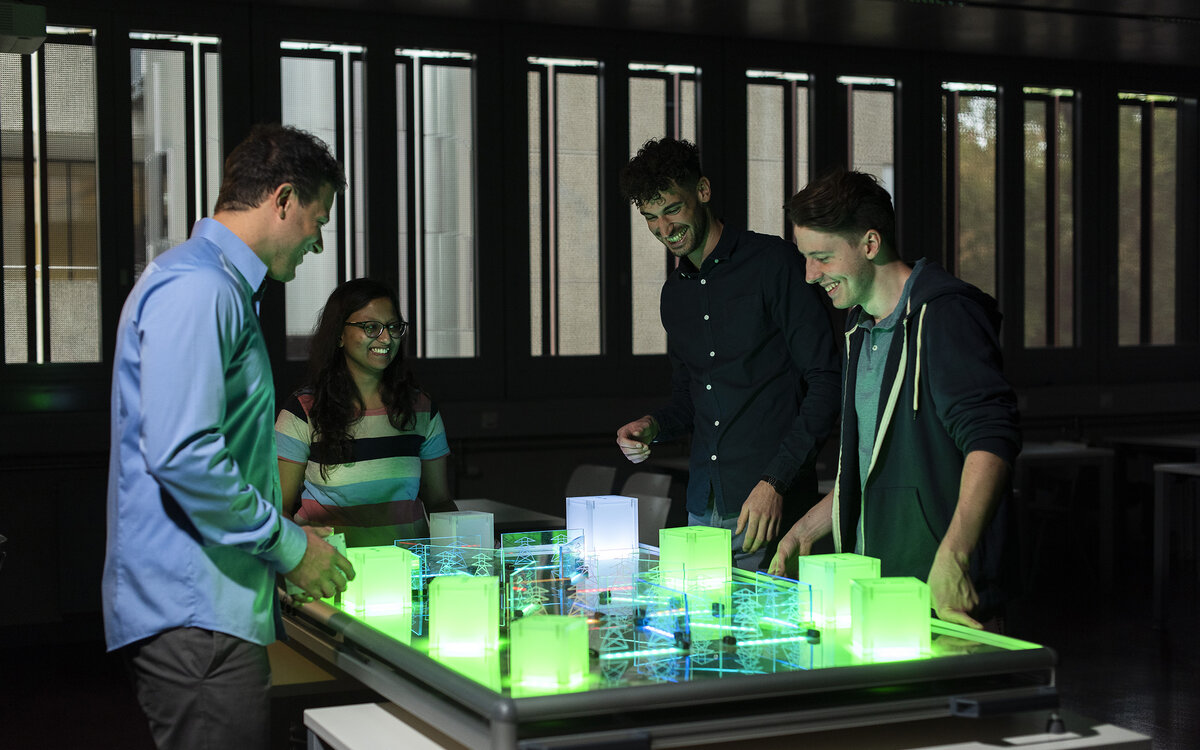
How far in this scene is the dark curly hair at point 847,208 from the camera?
2385 mm

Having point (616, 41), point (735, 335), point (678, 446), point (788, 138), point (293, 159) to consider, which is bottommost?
point (678, 446)

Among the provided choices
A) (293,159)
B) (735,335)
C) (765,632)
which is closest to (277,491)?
(293,159)

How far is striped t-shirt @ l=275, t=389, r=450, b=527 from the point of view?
10.5ft

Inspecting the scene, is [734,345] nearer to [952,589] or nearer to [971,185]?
[952,589]

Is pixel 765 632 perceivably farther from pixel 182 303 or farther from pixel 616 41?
→ pixel 616 41

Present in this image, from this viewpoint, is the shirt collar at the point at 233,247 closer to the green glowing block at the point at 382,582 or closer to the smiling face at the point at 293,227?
the smiling face at the point at 293,227

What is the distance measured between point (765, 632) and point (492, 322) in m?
4.95

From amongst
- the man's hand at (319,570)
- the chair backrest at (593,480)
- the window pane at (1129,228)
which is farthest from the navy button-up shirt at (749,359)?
the window pane at (1129,228)

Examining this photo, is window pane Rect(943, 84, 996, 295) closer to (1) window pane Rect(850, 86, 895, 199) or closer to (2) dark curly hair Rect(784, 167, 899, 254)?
Answer: (1) window pane Rect(850, 86, 895, 199)

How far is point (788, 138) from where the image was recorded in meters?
7.39

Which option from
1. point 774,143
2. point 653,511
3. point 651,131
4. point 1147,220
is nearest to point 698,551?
point 653,511

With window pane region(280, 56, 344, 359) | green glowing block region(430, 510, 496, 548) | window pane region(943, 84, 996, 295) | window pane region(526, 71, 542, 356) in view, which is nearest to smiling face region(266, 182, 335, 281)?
green glowing block region(430, 510, 496, 548)

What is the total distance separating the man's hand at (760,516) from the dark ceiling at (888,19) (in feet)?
13.7

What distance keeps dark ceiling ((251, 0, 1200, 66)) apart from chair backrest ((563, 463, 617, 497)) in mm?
2417
